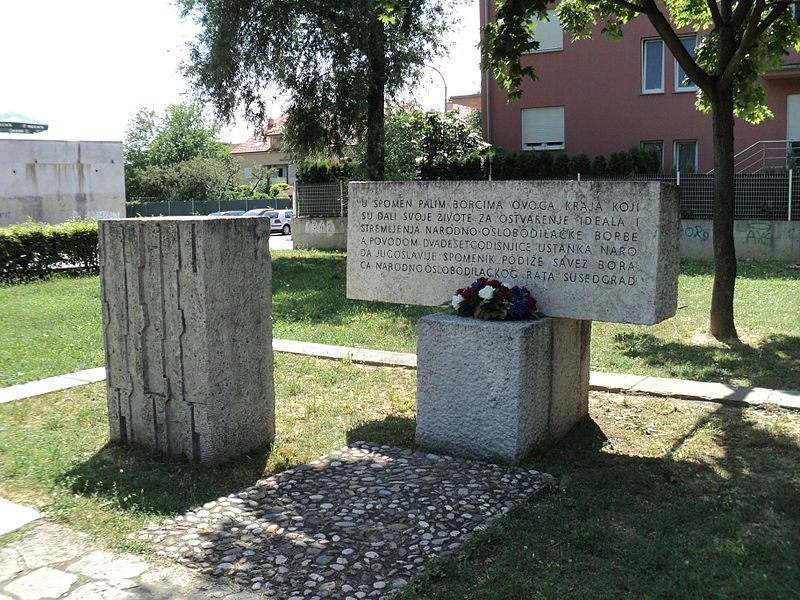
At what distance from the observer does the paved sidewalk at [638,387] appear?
21.0 feet

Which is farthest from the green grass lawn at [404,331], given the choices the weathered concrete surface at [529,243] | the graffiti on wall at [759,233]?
the graffiti on wall at [759,233]

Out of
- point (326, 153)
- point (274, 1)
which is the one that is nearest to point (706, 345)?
point (274, 1)

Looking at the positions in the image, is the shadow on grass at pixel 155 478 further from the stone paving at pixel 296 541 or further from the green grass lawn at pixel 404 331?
the green grass lawn at pixel 404 331

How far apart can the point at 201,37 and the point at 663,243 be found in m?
17.4

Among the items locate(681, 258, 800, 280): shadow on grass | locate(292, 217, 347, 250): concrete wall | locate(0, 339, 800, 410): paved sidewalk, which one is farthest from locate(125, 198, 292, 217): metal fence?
locate(0, 339, 800, 410): paved sidewalk

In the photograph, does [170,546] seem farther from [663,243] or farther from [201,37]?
[201,37]

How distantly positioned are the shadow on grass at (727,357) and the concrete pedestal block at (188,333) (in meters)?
4.16

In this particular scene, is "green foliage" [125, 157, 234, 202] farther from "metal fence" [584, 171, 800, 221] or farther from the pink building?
"metal fence" [584, 171, 800, 221]

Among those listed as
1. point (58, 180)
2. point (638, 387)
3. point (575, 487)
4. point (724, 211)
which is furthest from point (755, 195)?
point (58, 180)

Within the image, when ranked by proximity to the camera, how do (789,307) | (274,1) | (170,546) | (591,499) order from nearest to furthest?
(170,546)
(591,499)
(789,307)
(274,1)

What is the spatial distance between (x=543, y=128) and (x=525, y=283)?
21183mm

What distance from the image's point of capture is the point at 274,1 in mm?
18781

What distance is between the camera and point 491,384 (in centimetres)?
512

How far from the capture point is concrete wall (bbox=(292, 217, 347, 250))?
25047 millimetres
